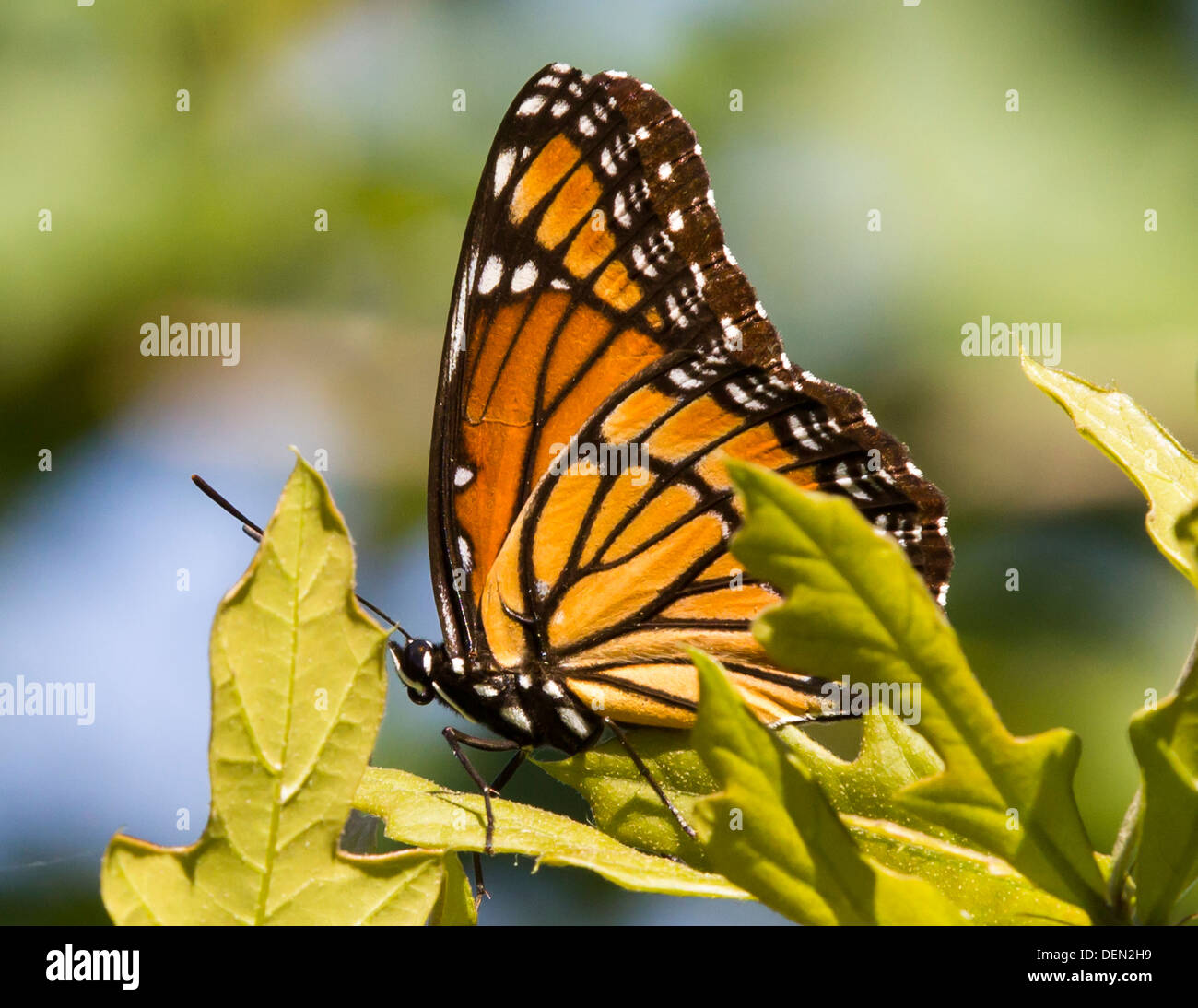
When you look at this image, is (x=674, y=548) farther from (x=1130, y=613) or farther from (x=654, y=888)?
(x=1130, y=613)

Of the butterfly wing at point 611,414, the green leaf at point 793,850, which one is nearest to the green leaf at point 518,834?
the green leaf at point 793,850

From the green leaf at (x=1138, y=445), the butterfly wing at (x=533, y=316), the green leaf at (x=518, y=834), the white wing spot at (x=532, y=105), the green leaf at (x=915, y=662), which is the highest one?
the white wing spot at (x=532, y=105)

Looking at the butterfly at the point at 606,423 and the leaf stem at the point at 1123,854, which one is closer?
the leaf stem at the point at 1123,854

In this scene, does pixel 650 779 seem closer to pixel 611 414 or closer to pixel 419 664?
pixel 419 664

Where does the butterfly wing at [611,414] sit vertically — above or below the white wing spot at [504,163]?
below

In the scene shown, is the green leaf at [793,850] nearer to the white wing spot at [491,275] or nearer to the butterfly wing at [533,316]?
the butterfly wing at [533,316]

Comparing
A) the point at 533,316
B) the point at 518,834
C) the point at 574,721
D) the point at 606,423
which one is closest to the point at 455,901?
the point at 518,834

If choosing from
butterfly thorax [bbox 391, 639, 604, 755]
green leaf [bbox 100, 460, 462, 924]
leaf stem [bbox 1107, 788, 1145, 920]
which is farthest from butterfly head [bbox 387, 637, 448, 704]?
leaf stem [bbox 1107, 788, 1145, 920]

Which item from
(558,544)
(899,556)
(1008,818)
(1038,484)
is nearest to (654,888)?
(1008,818)
